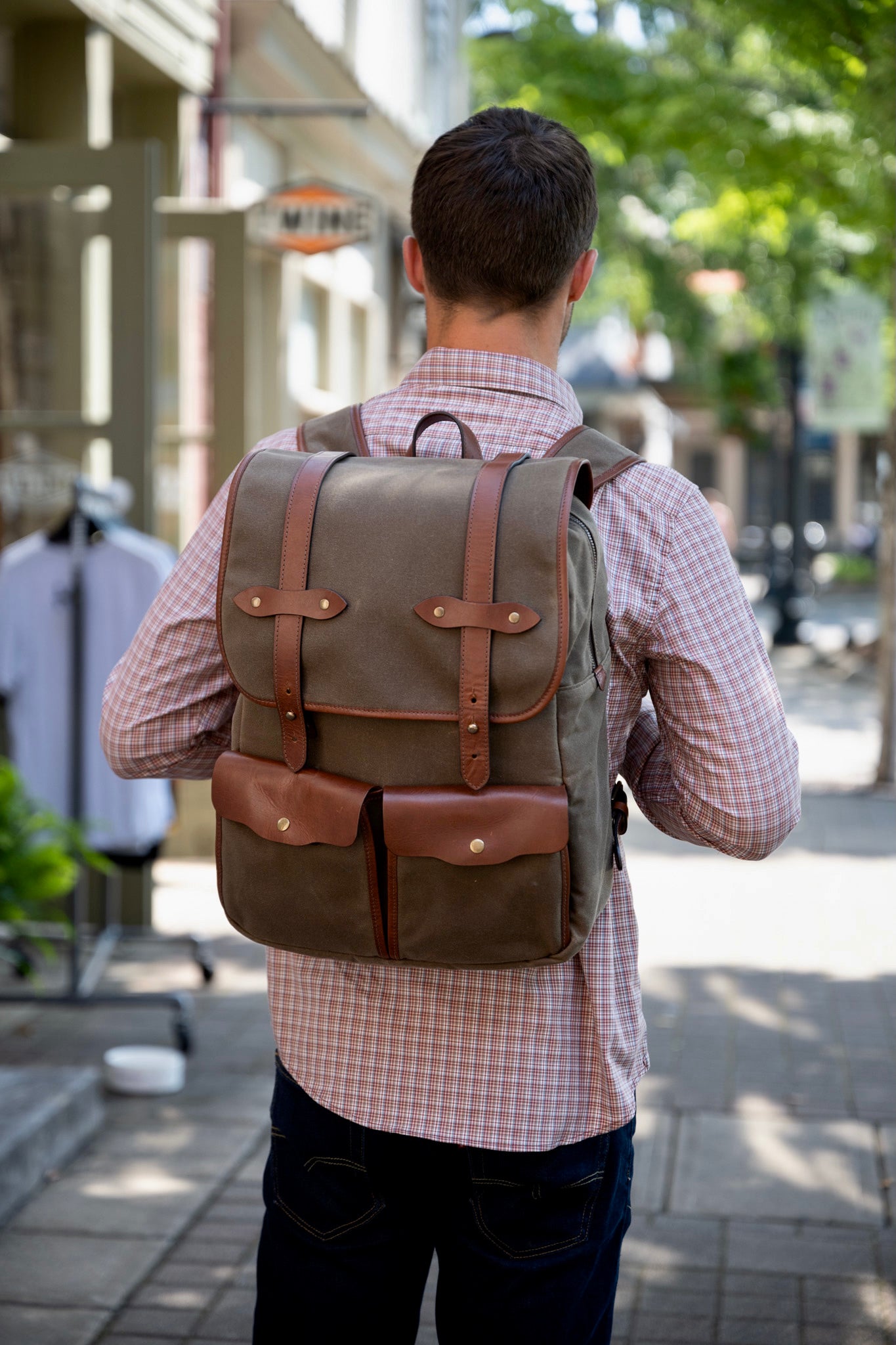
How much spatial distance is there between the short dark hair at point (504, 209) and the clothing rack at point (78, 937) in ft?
11.8

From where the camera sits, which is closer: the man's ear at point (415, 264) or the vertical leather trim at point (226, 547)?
the vertical leather trim at point (226, 547)

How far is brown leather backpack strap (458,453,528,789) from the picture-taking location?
4.95ft

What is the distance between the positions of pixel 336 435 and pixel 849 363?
41.4ft

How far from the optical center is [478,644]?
1511mm

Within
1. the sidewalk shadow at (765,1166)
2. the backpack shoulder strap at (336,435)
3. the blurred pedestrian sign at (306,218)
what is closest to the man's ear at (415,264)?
the backpack shoulder strap at (336,435)

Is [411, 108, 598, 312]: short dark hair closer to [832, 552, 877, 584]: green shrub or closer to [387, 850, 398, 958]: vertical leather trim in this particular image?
[387, 850, 398, 958]: vertical leather trim

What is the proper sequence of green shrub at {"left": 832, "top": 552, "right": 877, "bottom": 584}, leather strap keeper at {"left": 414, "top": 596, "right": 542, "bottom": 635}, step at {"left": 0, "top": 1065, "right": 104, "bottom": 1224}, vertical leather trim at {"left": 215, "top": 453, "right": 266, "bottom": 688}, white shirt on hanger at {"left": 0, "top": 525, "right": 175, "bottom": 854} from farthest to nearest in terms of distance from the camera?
green shrub at {"left": 832, "top": 552, "right": 877, "bottom": 584}, white shirt on hanger at {"left": 0, "top": 525, "right": 175, "bottom": 854}, step at {"left": 0, "top": 1065, "right": 104, "bottom": 1224}, vertical leather trim at {"left": 215, "top": 453, "right": 266, "bottom": 688}, leather strap keeper at {"left": 414, "top": 596, "right": 542, "bottom": 635}

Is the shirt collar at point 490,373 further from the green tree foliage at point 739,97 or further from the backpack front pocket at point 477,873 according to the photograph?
the green tree foliage at point 739,97

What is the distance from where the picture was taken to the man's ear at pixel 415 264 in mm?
1799

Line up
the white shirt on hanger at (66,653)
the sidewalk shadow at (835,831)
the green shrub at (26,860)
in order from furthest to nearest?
the sidewalk shadow at (835,831)
the white shirt on hanger at (66,653)
the green shrub at (26,860)

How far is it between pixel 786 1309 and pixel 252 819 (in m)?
2.26

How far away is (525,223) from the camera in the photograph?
1.68m

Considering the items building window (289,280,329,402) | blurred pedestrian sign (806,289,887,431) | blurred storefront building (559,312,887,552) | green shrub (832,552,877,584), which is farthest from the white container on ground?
green shrub (832,552,877,584)

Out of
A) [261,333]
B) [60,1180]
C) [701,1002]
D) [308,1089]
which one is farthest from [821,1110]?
[261,333]
